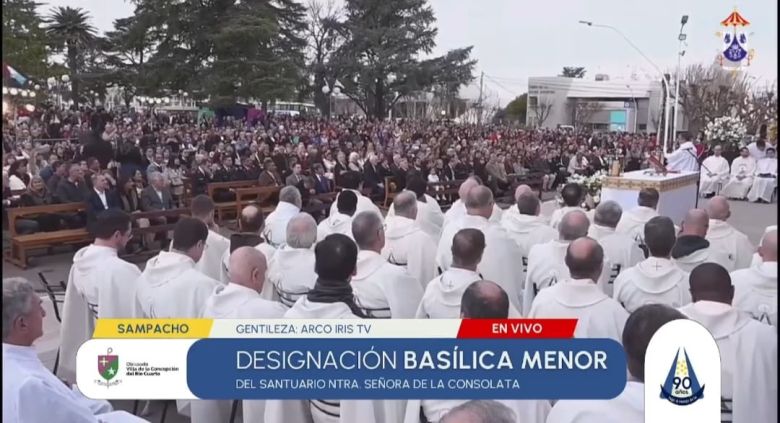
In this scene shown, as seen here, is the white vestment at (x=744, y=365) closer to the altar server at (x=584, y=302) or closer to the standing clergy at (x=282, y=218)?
the altar server at (x=584, y=302)

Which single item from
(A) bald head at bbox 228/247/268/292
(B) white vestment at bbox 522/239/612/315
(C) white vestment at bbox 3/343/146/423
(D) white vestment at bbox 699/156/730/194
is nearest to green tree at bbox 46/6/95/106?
(A) bald head at bbox 228/247/268/292

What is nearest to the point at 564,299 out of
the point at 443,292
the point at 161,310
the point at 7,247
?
the point at 443,292

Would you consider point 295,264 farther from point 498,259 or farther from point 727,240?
point 727,240

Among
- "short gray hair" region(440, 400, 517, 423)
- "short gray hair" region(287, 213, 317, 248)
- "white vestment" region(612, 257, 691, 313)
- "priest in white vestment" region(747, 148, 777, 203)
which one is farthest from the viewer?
"priest in white vestment" region(747, 148, 777, 203)

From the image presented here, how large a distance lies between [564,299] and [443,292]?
0.53m

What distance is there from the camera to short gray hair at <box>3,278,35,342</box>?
2.38m

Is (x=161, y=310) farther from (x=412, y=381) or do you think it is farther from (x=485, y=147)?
(x=485, y=147)

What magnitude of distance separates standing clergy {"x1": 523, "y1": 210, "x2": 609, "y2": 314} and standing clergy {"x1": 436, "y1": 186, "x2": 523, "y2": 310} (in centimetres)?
26

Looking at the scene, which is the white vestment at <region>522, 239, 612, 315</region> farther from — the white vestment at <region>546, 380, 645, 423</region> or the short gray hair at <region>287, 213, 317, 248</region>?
the white vestment at <region>546, 380, 645, 423</region>

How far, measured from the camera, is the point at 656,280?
368 centimetres

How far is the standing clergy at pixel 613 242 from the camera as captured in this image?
4.74m

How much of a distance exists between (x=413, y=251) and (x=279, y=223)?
129 centimetres

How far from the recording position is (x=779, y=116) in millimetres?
2318

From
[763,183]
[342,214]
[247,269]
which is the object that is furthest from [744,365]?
[763,183]
